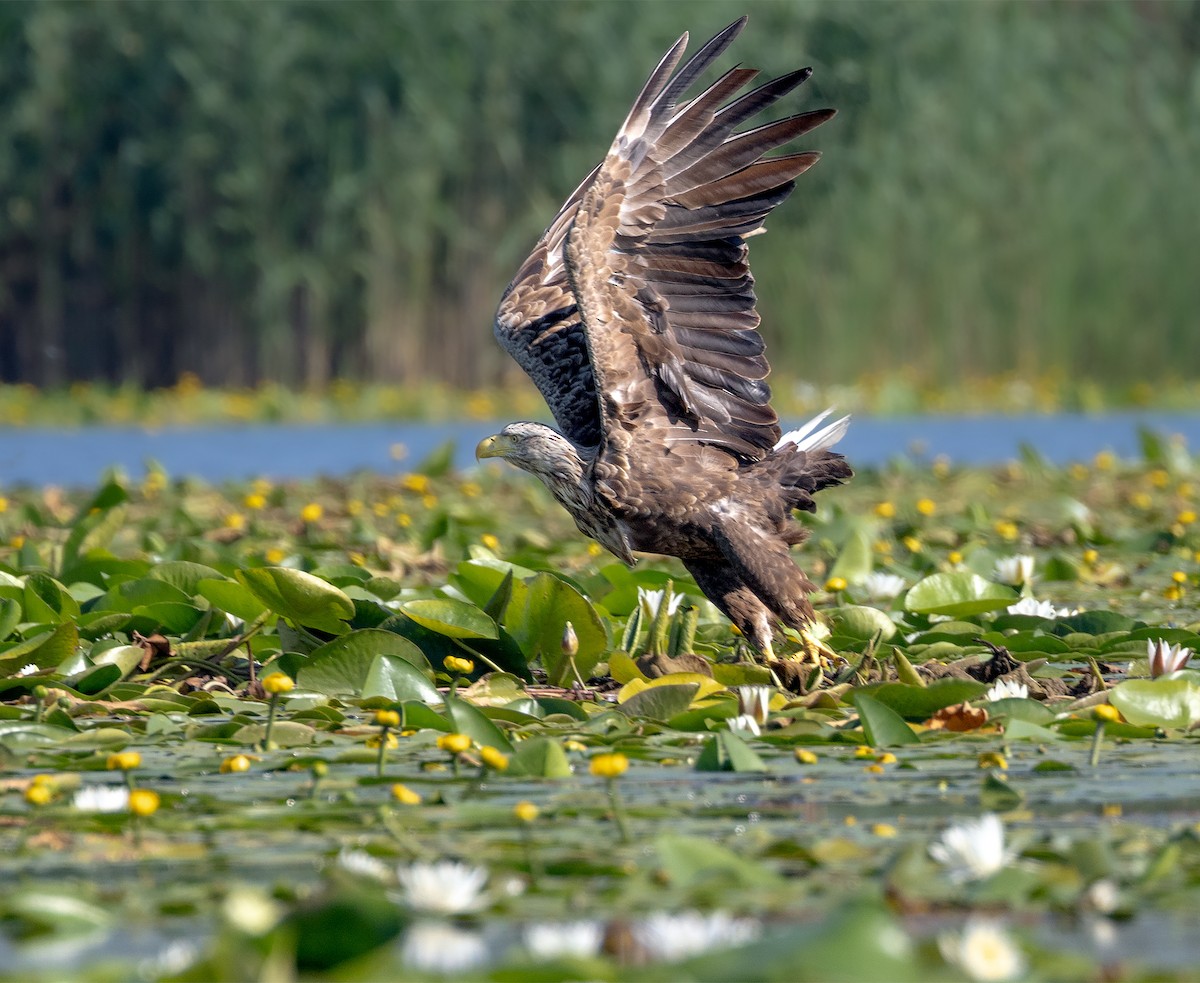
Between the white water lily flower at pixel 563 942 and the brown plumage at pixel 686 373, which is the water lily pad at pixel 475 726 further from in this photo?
the brown plumage at pixel 686 373

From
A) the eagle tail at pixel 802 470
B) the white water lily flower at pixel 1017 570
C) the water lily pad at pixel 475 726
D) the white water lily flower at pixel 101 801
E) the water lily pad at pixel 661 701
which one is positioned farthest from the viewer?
the white water lily flower at pixel 1017 570

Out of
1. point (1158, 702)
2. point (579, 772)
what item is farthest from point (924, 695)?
point (579, 772)

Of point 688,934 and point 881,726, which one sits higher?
point 881,726

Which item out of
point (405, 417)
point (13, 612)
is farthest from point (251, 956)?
point (405, 417)

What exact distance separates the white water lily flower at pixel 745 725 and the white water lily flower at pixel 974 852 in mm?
1208

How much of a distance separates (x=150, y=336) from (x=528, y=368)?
11617 millimetres

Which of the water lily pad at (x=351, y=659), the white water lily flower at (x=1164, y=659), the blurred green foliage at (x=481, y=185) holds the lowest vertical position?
the white water lily flower at (x=1164, y=659)

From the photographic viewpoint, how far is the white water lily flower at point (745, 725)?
4.05 metres

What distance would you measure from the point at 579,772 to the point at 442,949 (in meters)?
1.24

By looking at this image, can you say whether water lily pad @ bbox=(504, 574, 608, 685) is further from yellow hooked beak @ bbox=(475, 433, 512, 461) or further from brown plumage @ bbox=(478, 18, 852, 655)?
yellow hooked beak @ bbox=(475, 433, 512, 461)

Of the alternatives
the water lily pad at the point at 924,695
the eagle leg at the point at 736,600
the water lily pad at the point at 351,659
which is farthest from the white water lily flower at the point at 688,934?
the eagle leg at the point at 736,600

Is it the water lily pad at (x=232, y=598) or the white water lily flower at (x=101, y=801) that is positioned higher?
the water lily pad at (x=232, y=598)

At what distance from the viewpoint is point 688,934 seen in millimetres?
2418

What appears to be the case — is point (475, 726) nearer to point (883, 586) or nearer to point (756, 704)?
point (756, 704)
